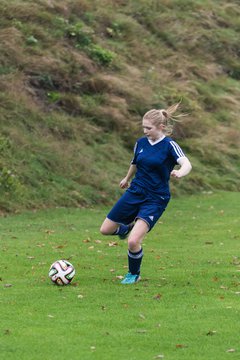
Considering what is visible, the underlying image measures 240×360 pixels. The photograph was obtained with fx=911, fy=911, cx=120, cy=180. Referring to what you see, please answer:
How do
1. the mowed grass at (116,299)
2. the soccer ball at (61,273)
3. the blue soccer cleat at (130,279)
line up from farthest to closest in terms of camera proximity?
1. the blue soccer cleat at (130,279)
2. the soccer ball at (61,273)
3. the mowed grass at (116,299)

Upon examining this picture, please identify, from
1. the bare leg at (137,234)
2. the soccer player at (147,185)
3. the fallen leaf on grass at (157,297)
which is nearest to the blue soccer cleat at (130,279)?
the soccer player at (147,185)

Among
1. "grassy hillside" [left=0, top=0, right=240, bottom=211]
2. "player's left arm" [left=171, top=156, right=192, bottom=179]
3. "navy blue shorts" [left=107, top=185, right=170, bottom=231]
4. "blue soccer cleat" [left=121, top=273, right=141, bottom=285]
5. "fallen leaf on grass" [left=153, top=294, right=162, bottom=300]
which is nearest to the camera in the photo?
"fallen leaf on grass" [left=153, top=294, right=162, bottom=300]

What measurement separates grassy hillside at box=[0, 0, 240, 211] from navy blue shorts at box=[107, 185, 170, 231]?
946 cm

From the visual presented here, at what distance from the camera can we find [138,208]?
11461mm

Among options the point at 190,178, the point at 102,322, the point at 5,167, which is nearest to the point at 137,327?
the point at 102,322

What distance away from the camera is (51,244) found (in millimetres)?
15703

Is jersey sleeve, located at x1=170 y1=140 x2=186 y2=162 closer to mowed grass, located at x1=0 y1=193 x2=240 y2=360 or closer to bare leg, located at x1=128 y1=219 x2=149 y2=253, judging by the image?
bare leg, located at x1=128 y1=219 x2=149 y2=253

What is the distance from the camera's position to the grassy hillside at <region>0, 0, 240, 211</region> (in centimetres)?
2347

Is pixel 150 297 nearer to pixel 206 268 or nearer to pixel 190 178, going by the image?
pixel 206 268

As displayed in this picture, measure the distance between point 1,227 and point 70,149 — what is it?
6.94 meters

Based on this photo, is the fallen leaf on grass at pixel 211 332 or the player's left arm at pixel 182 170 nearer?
the fallen leaf on grass at pixel 211 332

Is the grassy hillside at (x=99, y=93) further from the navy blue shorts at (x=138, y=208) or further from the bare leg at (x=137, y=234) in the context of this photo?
the bare leg at (x=137, y=234)

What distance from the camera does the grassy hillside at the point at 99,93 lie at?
2347 centimetres

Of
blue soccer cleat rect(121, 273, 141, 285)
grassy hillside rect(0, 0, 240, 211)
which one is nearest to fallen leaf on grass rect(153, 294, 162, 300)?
blue soccer cleat rect(121, 273, 141, 285)
